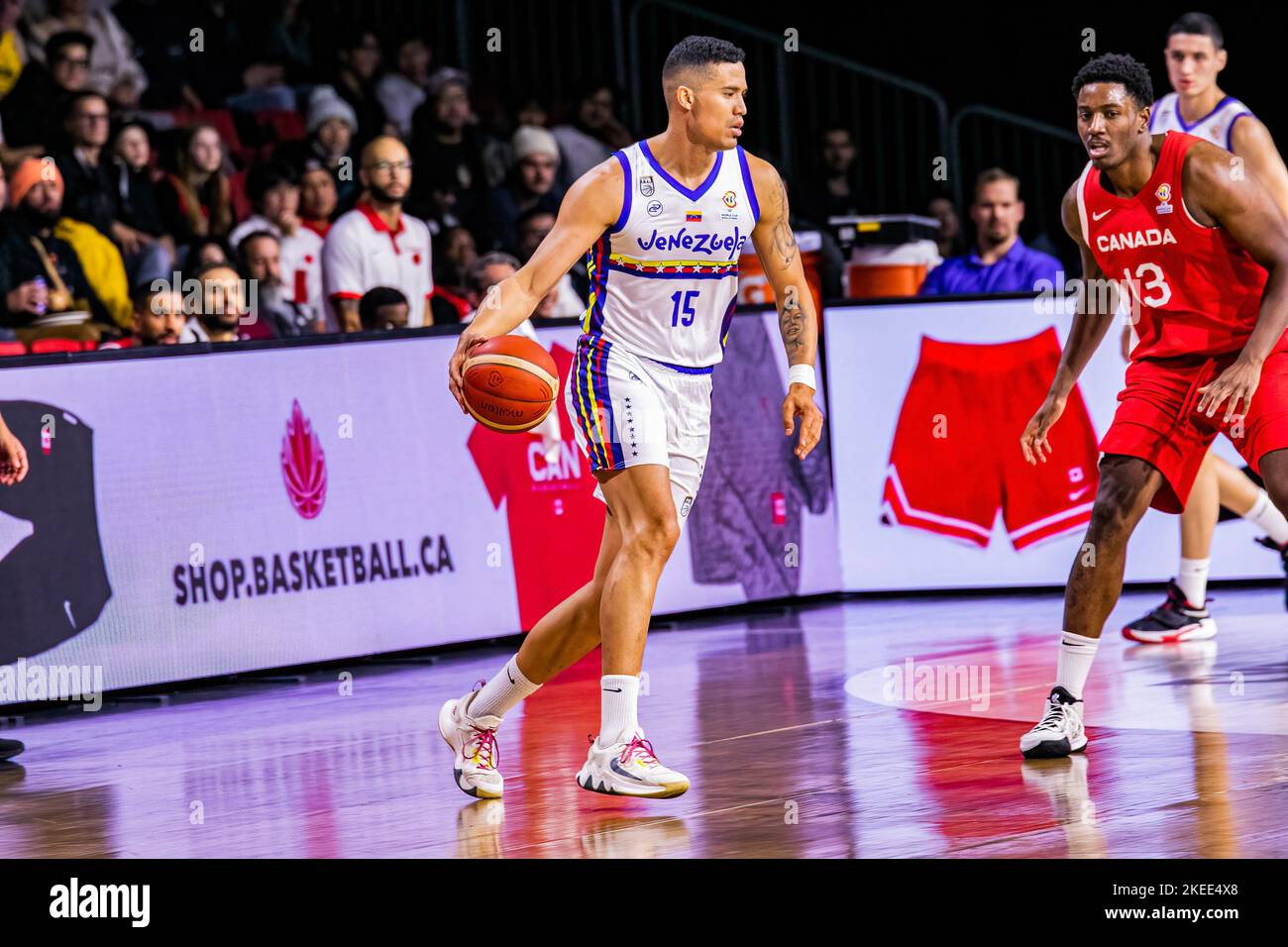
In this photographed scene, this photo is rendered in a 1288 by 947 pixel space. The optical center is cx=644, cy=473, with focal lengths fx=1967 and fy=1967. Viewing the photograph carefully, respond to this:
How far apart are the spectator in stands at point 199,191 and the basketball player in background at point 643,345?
591 centimetres

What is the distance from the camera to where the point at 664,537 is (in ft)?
20.1

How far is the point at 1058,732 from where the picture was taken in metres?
6.59

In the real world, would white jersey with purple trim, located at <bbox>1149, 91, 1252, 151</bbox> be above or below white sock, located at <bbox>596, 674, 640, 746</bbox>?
above

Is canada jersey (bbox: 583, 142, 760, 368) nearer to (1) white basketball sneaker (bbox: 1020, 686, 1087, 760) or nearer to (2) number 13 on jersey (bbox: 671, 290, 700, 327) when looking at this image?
(2) number 13 on jersey (bbox: 671, 290, 700, 327)

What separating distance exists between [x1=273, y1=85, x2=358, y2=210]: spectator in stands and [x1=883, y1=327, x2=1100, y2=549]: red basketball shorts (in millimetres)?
3849

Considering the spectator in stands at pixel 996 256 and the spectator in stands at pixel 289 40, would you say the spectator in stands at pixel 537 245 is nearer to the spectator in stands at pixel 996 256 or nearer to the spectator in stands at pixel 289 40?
the spectator in stands at pixel 996 256

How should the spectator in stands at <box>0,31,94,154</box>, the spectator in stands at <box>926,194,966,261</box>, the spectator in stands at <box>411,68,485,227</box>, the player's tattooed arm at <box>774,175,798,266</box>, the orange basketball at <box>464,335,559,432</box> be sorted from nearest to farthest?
the orange basketball at <box>464,335,559,432</box>
the player's tattooed arm at <box>774,175,798,266</box>
the spectator in stands at <box>0,31,94,154</box>
the spectator in stands at <box>411,68,485,227</box>
the spectator in stands at <box>926,194,966,261</box>

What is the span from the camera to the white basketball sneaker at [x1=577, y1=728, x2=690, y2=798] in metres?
6.00

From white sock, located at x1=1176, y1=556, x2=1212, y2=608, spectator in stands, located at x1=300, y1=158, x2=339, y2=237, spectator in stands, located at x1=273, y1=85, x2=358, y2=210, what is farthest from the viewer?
spectator in stands, located at x1=273, y1=85, x2=358, y2=210

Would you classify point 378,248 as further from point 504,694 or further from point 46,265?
point 504,694

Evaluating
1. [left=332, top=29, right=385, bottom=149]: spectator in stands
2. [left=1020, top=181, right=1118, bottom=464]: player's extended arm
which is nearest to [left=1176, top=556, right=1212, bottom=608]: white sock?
[left=1020, top=181, right=1118, bottom=464]: player's extended arm
